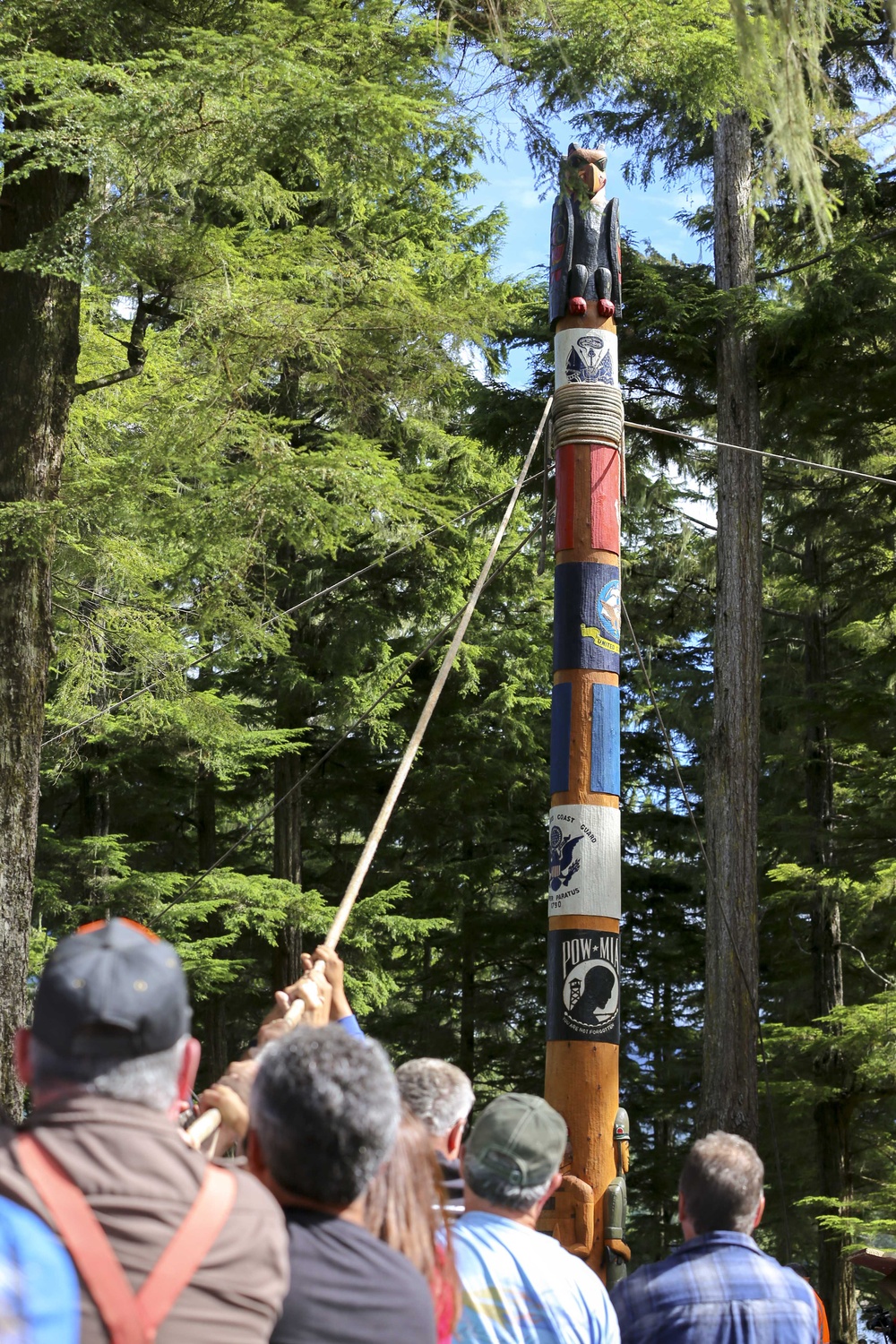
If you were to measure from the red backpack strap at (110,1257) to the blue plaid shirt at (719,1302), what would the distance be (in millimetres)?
1430

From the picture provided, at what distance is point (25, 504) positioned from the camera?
6.69 metres

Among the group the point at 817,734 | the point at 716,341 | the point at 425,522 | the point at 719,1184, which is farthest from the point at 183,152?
the point at 817,734

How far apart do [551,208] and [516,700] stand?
9.18 m

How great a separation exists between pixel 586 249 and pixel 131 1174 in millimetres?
6472

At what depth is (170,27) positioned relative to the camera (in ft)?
23.0

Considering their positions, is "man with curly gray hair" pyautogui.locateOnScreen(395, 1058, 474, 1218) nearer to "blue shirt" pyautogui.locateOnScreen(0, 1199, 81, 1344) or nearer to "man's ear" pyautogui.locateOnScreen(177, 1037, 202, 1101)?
"man's ear" pyautogui.locateOnScreen(177, 1037, 202, 1101)

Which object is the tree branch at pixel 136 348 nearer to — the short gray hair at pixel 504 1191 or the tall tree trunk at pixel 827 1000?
the short gray hair at pixel 504 1191

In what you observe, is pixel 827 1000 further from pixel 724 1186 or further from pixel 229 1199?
pixel 229 1199

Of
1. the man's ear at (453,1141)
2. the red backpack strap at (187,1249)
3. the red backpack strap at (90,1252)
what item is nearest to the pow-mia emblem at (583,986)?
the man's ear at (453,1141)

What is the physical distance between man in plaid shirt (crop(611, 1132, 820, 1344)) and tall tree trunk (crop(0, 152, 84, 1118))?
179 inches

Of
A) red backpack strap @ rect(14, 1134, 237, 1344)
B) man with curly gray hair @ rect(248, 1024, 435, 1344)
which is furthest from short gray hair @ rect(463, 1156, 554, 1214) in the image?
red backpack strap @ rect(14, 1134, 237, 1344)

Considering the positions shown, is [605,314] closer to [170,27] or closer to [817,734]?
[170,27]

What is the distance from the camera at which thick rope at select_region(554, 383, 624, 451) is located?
6980 millimetres

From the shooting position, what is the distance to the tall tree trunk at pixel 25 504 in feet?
21.8
